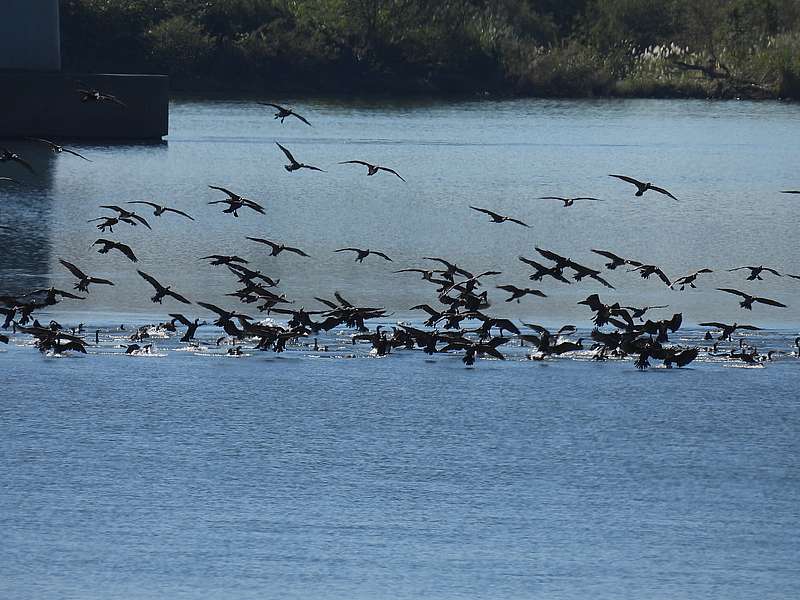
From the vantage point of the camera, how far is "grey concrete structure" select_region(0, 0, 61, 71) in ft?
193

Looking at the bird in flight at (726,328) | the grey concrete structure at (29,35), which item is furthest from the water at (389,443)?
the grey concrete structure at (29,35)

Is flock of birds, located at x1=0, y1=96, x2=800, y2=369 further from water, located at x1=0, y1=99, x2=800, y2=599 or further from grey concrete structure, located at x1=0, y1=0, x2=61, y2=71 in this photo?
grey concrete structure, located at x1=0, y1=0, x2=61, y2=71

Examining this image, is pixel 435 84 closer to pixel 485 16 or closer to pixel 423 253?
pixel 485 16

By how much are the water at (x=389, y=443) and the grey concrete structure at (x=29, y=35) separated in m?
18.8

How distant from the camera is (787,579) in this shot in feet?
56.6

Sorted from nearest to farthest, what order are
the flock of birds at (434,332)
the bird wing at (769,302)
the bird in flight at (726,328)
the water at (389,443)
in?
the water at (389,443) < the flock of birds at (434,332) < the bird in flight at (726,328) < the bird wing at (769,302)

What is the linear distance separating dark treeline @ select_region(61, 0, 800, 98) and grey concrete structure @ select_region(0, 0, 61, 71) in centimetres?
3180

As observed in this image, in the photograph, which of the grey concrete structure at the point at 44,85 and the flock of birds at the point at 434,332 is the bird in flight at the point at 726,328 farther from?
the grey concrete structure at the point at 44,85

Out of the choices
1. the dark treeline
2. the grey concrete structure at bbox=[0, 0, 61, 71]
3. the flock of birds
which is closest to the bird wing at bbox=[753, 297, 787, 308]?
the flock of birds

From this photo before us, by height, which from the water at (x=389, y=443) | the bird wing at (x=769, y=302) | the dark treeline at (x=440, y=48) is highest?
the bird wing at (x=769, y=302)

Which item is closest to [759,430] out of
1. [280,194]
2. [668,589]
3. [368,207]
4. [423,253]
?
[668,589]

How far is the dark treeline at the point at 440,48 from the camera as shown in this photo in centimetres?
9331

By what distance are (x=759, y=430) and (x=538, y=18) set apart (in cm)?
8215

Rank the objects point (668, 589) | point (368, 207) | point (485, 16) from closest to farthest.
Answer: point (668, 589)
point (368, 207)
point (485, 16)
